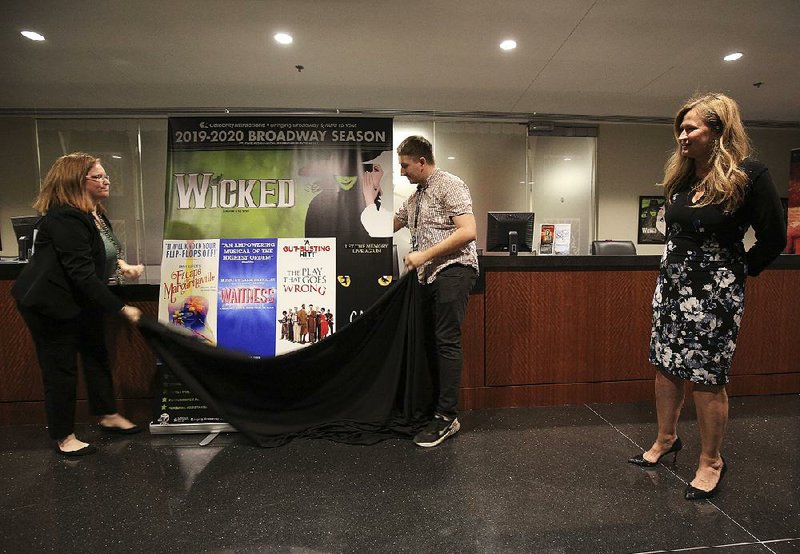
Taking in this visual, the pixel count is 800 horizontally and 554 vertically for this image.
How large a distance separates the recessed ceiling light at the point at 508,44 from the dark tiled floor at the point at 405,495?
3.14 meters

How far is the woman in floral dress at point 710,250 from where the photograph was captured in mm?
1395

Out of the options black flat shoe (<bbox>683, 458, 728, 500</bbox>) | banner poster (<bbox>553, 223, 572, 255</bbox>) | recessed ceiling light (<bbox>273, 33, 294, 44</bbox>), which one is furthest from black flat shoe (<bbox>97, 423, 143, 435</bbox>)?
banner poster (<bbox>553, 223, 572, 255</bbox>)

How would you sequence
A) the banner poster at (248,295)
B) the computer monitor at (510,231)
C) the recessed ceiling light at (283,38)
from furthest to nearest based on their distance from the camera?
the recessed ceiling light at (283,38), the computer monitor at (510,231), the banner poster at (248,295)

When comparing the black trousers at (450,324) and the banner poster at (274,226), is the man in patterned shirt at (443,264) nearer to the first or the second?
the black trousers at (450,324)

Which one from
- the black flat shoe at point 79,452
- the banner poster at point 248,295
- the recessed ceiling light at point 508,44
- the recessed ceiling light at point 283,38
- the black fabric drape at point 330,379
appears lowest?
the black flat shoe at point 79,452

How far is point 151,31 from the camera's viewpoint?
3.37 metres

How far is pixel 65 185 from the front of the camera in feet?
6.07

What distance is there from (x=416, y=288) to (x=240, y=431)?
3.49ft

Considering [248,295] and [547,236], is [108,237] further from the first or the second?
[547,236]

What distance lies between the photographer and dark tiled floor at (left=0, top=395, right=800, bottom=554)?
1307mm

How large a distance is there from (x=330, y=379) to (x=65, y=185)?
4.85 ft

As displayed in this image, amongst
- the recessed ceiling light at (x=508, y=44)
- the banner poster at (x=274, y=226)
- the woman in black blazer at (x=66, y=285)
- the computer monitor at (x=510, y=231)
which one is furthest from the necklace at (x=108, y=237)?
the recessed ceiling light at (x=508, y=44)

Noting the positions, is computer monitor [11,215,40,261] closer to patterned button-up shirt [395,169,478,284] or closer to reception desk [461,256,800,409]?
patterned button-up shirt [395,169,478,284]

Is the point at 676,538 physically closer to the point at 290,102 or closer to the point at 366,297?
the point at 366,297
